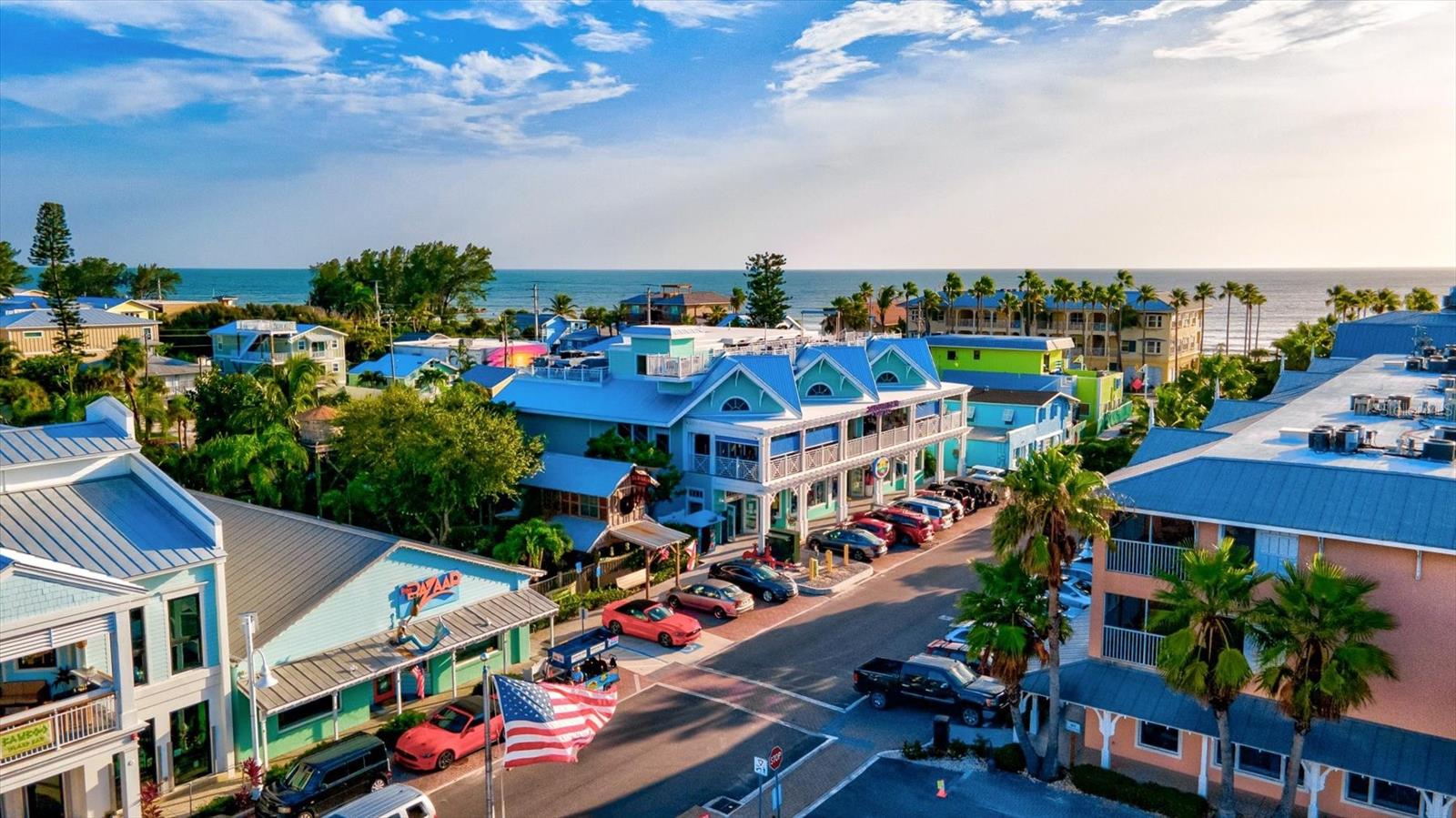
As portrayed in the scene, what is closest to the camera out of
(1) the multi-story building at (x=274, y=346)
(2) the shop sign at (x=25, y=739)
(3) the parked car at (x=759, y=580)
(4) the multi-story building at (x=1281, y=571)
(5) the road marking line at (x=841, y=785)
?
(2) the shop sign at (x=25, y=739)

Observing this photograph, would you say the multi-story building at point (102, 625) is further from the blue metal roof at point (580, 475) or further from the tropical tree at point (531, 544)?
the blue metal roof at point (580, 475)

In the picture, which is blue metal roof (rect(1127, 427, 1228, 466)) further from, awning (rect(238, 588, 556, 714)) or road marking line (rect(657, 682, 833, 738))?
awning (rect(238, 588, 556, 714))

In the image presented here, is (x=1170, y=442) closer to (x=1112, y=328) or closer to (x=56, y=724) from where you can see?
(x=56, y=724)

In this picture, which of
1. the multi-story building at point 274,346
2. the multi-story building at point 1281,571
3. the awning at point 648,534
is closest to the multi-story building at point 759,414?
the awning at point 648,534

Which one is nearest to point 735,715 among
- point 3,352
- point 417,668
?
point 417,668

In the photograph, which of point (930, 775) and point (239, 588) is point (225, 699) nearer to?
point (239, 588)

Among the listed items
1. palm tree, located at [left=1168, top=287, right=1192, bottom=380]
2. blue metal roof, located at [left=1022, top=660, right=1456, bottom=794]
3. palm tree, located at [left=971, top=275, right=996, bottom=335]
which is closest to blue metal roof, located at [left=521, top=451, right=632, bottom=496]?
blue metal roof, located at [left=1022, top=660, right=1456, bottom=794]
